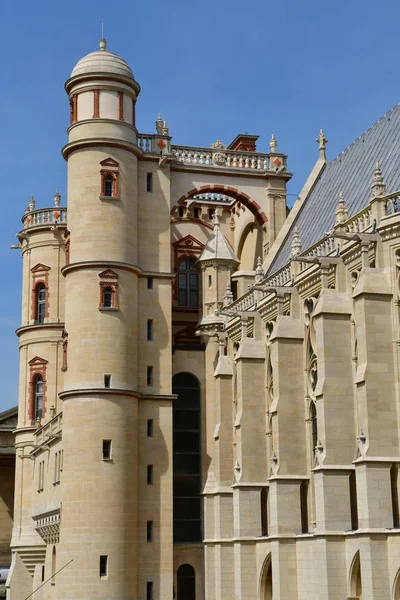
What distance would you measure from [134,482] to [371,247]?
17525 mm

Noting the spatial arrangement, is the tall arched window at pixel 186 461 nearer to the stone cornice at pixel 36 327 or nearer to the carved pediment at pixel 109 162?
the carved pediment at pixel 109 162

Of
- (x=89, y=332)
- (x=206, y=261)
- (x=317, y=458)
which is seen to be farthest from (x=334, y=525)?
(x=206, y=261)

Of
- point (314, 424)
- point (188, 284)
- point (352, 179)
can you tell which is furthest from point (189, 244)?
point (314, 424)

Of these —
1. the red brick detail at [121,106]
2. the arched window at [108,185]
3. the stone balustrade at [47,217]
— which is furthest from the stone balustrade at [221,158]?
the stone balustrade at [47,217]

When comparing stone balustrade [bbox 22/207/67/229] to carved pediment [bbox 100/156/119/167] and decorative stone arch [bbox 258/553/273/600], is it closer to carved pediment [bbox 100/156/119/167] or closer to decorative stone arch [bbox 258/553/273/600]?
carved pediment [bbox 100/156/119/167]

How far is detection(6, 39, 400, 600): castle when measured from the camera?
33.6 metres

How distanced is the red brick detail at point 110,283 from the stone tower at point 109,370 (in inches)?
1.8

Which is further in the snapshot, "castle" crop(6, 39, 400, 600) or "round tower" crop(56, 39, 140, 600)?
"round tower" crop(56, 39, 140, 600)

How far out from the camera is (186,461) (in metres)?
49.0

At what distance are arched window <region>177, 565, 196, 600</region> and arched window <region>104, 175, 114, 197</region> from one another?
1764 cm

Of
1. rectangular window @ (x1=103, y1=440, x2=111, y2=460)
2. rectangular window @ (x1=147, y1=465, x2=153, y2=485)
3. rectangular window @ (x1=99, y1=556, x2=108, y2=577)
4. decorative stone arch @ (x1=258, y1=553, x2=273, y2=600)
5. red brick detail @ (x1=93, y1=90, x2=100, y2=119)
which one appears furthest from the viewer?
red brick detail @ (x1=93, y1=90, x2=100, y2=119)

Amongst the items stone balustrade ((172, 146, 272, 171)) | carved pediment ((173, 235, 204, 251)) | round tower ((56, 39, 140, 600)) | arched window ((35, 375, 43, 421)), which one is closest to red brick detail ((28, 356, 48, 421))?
arched window ((35, 375, 43, 421))

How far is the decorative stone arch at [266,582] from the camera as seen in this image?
132ft

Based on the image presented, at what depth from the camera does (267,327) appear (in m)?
43.6
